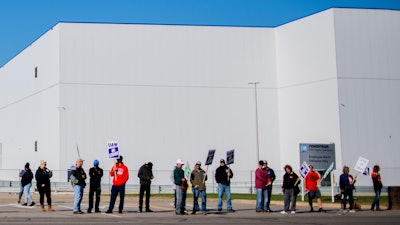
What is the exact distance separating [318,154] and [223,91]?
85.4 ft

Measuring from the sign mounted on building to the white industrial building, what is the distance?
754 inches

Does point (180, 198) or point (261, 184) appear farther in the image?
point (261, 184)

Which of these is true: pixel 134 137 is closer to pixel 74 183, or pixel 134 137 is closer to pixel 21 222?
pixel 74 183

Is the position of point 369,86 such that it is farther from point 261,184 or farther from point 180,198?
point 180,198

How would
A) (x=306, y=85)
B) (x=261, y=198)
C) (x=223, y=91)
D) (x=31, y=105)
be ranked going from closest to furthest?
(x=261, y=198), (x=306, y=85), (x=223, y=91), (x=31, y=105)

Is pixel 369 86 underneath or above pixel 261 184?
above

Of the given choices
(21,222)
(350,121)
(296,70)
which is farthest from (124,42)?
(21,222)

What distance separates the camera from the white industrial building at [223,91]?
5847cm

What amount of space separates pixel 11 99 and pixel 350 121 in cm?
4138

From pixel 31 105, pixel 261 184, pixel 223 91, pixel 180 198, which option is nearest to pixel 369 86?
pixel 223 91

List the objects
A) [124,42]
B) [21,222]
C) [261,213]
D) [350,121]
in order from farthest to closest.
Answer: [124,42] → [350,121] → [261,213] → [21,222]

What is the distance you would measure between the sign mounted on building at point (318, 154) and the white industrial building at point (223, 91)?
62.8 ft

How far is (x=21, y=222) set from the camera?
65.2ft

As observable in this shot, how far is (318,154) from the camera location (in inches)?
1497
